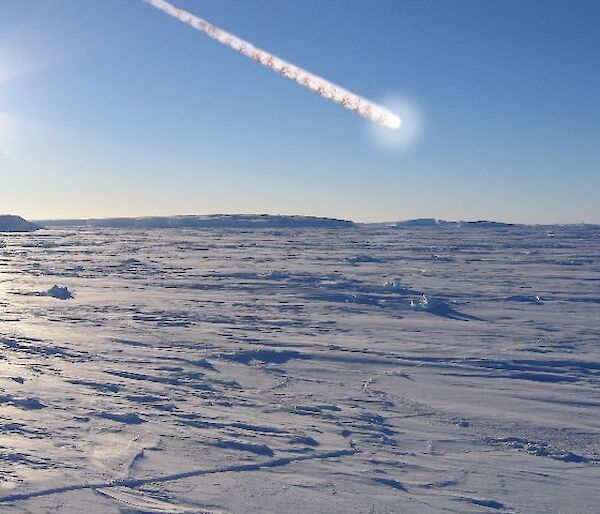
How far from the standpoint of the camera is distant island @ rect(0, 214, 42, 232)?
82.0m

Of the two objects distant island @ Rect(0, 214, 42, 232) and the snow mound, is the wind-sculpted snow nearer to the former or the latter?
the snow mound

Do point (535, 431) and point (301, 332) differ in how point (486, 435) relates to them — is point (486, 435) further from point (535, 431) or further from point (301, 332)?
point (301, 332)

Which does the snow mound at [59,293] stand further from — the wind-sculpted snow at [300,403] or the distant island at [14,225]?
the distant island at [14,225]

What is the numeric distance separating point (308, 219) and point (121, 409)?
101 meters

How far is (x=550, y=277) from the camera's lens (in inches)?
805

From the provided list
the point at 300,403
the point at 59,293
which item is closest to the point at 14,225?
the point at 59,293

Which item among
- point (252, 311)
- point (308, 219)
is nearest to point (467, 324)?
point (252, 311)

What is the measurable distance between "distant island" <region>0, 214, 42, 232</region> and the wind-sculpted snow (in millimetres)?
71794

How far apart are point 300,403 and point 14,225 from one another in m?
85.9

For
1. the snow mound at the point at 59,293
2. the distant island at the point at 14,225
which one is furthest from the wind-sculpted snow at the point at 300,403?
the distant island at the point at 14,225

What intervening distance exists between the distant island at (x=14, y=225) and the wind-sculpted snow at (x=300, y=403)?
71794 mm

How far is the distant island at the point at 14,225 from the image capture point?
82000mm

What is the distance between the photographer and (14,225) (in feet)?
277

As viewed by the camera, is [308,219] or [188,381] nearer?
[188,381]
